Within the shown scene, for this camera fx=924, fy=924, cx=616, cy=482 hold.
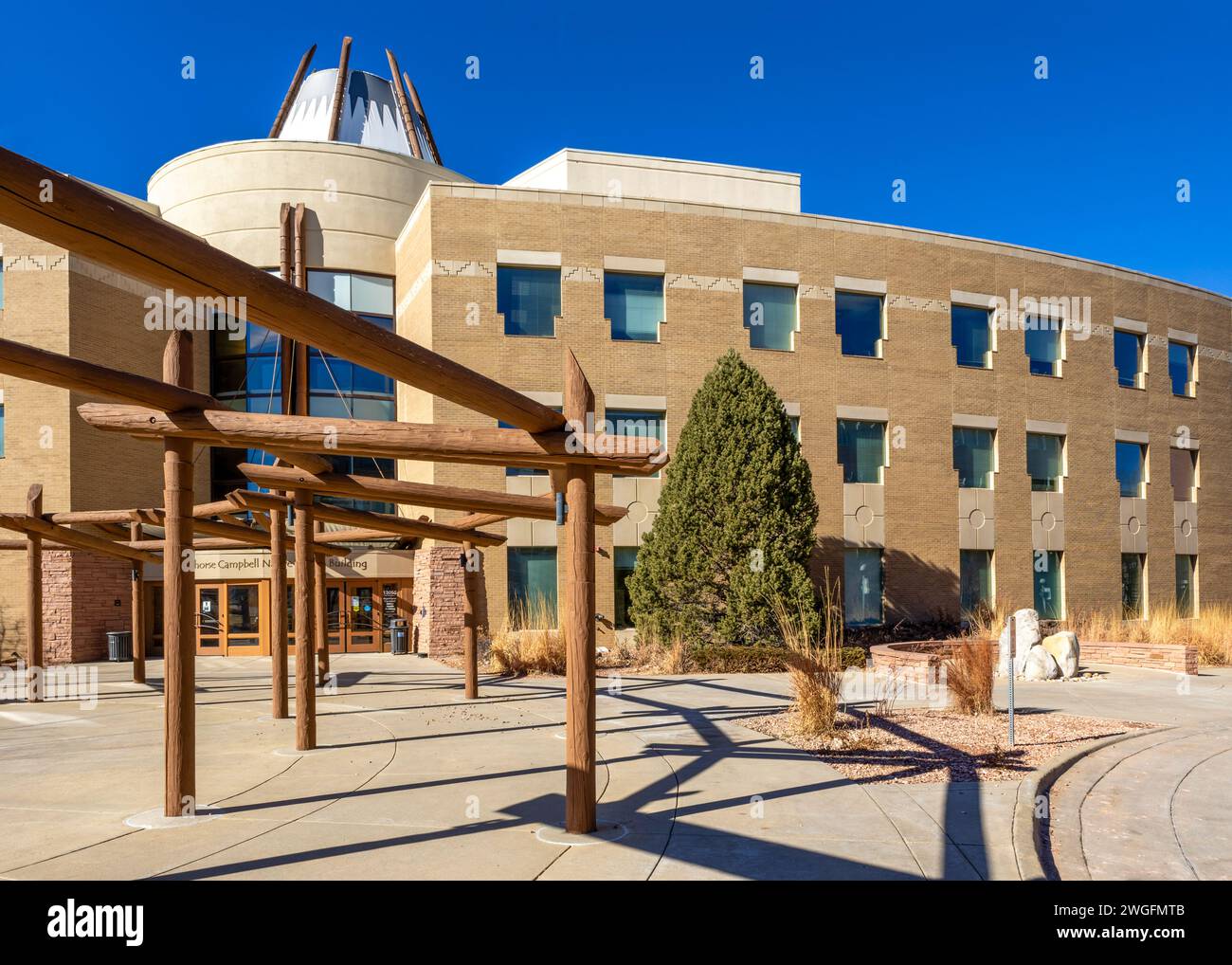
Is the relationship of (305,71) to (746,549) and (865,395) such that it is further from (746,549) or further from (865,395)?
(746,549)

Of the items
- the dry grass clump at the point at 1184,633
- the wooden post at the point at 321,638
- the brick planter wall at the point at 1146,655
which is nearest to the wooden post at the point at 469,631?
the wooden post at the point at 321,638

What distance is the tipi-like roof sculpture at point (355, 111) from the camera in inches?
1391

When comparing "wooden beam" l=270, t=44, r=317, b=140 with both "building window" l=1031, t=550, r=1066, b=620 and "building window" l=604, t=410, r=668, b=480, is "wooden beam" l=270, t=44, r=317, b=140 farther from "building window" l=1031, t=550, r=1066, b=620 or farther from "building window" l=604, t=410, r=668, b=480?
"building window" l=1031, t=550, r=1066, b=620

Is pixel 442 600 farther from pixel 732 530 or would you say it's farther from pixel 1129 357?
pixel 1129 357

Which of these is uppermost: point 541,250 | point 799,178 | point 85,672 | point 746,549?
point 799,178

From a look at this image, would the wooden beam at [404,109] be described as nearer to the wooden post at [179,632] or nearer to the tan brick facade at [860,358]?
the tan brick facade at [860,358]

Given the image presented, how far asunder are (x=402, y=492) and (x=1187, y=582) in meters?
31.6

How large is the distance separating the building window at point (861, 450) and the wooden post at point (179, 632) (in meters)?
21.4

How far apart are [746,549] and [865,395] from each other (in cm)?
847

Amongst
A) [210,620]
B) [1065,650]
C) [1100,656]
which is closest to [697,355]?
[1065,650]

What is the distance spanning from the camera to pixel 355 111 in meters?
36.0

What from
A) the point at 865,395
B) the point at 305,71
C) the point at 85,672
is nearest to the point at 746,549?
the point at 865,395

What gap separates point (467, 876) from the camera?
19.9 feet

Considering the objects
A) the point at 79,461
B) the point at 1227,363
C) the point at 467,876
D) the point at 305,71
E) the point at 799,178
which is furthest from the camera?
the point at 305,71
